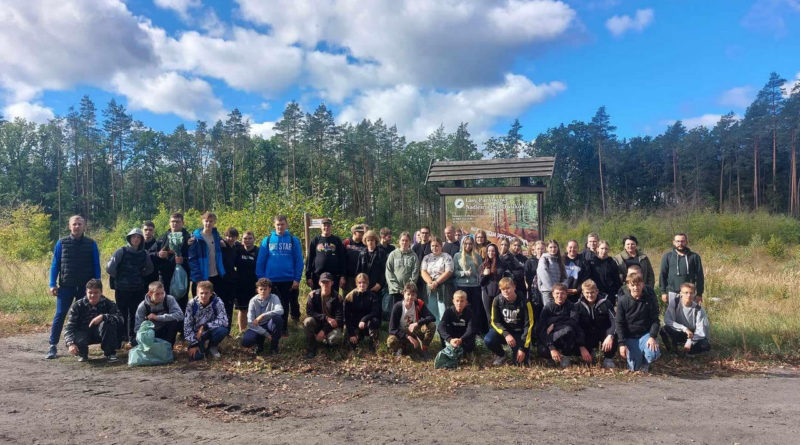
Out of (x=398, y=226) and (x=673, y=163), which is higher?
(x=673, y=163)

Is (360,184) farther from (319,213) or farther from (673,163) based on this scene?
(319,213)

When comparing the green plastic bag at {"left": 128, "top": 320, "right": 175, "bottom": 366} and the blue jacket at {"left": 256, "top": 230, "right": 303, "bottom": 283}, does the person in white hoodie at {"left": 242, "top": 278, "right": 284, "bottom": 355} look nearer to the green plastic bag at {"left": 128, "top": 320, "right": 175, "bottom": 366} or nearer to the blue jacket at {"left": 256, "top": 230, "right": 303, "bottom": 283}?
the blue jacket at {"left": 256, "top": 230, "right": 303, "bottom": 283}

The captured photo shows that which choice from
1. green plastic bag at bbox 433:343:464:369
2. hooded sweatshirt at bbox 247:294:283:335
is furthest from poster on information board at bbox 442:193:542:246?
hooded sweatshirt at bbox 247:294:283:335

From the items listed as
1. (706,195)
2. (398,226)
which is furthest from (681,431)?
(706,195)

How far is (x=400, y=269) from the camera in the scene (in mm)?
7215

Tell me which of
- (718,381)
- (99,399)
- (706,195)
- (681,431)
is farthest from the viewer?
(706,195)

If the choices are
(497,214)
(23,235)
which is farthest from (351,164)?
(497,214)

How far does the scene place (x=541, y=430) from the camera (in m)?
4.12

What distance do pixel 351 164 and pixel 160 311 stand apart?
1734 inches

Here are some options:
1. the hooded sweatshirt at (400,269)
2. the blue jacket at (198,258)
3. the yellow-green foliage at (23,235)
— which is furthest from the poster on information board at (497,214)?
the yellow-green foliage at (23,235)

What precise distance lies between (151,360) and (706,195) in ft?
172

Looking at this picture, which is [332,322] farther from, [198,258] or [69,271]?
[69,271]

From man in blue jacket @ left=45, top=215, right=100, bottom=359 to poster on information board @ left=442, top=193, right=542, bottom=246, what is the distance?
7.01 m

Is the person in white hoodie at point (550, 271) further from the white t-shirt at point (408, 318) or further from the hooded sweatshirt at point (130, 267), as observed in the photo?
the hooded sweatshirt at point (130, 267)
